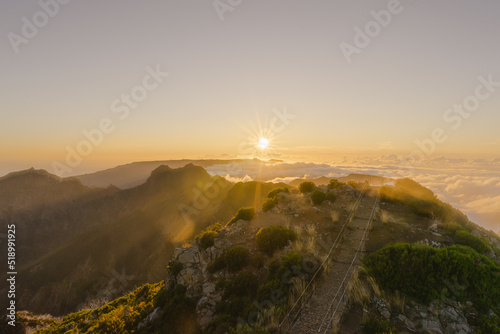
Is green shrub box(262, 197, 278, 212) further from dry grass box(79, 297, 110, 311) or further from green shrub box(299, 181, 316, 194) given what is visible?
dry grass box(79, 297, 110, 311)

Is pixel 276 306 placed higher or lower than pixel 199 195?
higher

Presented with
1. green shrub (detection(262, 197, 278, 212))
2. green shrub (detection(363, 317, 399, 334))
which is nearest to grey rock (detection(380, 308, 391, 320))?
green shrub (detection(363, 317, 399, 334))

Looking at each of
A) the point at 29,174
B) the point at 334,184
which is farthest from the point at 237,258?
the point at 29,174

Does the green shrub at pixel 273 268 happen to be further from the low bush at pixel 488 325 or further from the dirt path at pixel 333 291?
the low bush at pixel 488 325

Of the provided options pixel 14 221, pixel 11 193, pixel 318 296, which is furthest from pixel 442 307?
pixel 11 193

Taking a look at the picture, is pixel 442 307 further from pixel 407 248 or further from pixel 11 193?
pixel 11 193

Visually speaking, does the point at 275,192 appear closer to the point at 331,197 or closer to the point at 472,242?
the point at 331,197

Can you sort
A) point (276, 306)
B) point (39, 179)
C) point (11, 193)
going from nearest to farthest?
point (276, 306) < point (11, 193) < point (39, 179)
